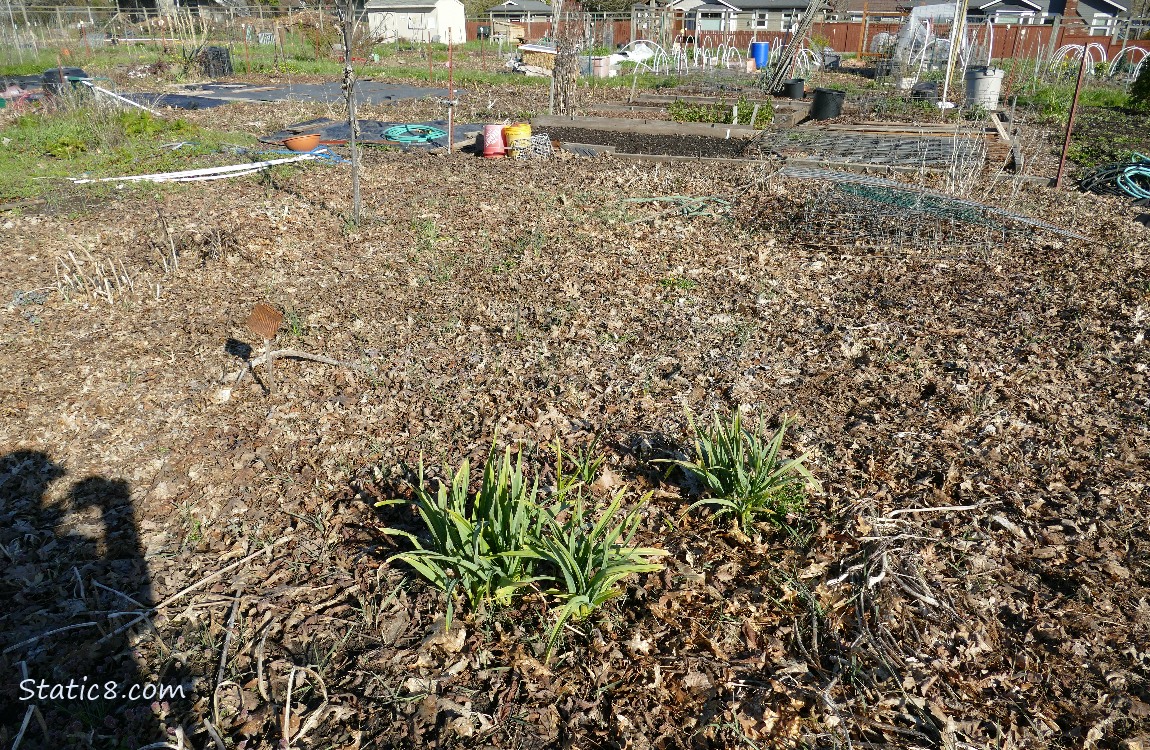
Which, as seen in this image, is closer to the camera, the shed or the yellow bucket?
the yellow bucket

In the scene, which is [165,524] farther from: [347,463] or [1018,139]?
[1018,139]

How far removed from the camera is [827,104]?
13.0 m

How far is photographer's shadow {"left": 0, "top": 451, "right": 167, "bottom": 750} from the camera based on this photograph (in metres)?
2.24

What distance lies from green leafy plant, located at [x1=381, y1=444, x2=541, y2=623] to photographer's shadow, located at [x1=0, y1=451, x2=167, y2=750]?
94cm

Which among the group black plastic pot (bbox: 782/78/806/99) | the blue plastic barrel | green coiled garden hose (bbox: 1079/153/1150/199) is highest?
the blue plastic barrel

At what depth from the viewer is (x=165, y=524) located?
311 centimetres

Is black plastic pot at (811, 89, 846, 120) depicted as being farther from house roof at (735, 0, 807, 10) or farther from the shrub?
house roof at (735, 0, 807, 10)

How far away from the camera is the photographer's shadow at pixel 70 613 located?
224cm

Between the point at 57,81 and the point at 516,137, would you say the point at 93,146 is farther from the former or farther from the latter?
the point at 516,137

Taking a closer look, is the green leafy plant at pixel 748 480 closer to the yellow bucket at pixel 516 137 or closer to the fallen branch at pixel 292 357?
the fallen branch at pixel 292 357

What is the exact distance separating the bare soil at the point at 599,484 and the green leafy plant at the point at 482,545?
14cm

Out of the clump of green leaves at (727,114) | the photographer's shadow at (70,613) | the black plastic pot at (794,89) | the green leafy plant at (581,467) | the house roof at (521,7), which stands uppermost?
the house roof at (521,7)

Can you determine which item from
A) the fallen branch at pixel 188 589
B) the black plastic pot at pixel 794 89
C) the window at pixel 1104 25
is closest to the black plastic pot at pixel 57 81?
the fallen branch at pixel 188 589

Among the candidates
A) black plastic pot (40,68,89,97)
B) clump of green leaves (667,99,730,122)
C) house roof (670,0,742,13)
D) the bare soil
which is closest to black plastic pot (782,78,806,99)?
clump of green leaves (667,99,730,122)
